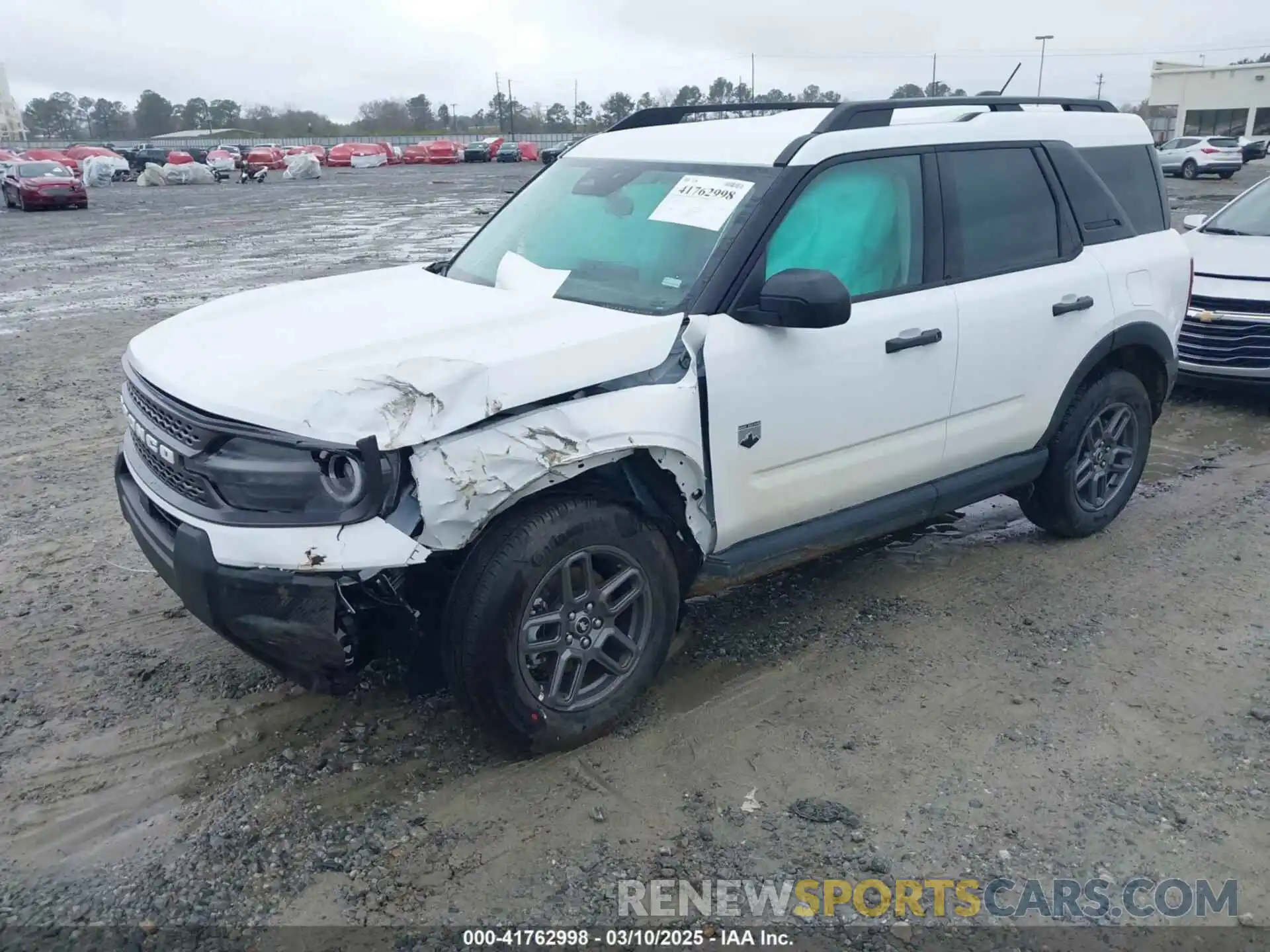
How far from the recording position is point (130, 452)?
3527mm

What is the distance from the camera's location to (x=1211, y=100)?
74312 mm


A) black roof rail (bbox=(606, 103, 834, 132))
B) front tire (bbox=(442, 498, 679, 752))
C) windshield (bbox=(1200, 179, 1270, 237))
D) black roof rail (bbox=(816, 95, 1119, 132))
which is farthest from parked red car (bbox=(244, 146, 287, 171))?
front tire (bbox=(442, 498, 679, 752))

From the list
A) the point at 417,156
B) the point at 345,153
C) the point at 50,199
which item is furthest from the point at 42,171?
the point at 417,156

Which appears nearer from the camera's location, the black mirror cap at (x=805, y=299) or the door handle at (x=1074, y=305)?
the black mirror cap at (x=805, y=299)

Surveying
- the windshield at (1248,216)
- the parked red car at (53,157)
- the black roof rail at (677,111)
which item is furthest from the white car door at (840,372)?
the parked red car at (53,157)

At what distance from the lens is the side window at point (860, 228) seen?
12.0 feet

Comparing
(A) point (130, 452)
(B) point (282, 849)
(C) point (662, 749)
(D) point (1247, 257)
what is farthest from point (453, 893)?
(D) point (1247, 257)

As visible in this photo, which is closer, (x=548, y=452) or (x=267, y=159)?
(x=548, y=452)

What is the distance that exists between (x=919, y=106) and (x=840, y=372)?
1400 millimetres

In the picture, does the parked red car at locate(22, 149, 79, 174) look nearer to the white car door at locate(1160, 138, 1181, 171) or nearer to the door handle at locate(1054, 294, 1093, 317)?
the white car door at locate(1160, 138, 1181, 171)

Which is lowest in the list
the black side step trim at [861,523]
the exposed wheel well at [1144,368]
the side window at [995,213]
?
the black side step trim at [861,523]

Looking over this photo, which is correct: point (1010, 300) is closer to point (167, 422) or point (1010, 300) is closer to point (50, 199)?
point (167, 422)

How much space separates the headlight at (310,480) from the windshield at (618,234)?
117 cm

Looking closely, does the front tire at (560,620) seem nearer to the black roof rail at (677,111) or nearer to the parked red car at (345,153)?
the black roof rail at (677,111)
